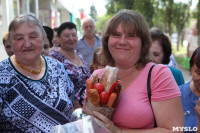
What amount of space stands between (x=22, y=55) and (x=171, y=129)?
1.58 m

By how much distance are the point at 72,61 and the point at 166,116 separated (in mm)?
2622

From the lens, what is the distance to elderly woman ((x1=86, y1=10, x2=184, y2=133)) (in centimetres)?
174

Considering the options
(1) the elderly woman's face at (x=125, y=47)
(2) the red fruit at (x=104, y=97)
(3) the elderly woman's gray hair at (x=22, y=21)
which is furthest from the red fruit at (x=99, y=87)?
(3) the elderly woman's gray hair at (x=22, y=21)

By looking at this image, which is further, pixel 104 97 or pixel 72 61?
pixel 72 61

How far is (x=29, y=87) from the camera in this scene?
219cm

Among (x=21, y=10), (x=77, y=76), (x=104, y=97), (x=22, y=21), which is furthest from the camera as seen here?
(x=21, y=10)

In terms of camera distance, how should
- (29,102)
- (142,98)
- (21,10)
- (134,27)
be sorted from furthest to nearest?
(21,10)
(29,102)
(134,27)
(142,98)

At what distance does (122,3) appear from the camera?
26719 millimetres

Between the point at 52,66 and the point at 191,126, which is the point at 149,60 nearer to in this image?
the point at 191,126

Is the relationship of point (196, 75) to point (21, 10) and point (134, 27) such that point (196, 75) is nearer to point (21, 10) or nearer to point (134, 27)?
point (134, 27)

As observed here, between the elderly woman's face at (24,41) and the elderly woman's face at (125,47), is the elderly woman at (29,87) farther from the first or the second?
the elderly woman's face at (125,47)

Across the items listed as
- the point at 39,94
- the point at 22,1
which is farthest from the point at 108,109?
the point at 22,1

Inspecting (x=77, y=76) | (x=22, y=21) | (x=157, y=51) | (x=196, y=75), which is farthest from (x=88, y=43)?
(x=196, y=75)

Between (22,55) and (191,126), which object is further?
(22,55)
